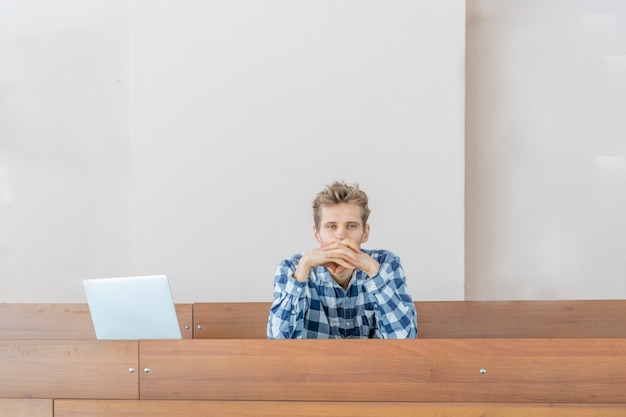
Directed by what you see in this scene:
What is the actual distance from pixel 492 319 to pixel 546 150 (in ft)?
3.57

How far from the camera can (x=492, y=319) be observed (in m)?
3.57

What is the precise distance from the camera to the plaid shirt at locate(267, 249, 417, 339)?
2713 mm

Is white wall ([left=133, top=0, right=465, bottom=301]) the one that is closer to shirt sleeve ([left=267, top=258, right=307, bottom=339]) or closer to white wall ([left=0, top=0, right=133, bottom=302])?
white wall ([left=0, top=0, right=133, bottom=302])

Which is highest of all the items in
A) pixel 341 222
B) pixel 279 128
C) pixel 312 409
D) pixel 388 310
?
pixel 279 128

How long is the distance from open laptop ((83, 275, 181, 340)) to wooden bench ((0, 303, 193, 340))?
1254mm

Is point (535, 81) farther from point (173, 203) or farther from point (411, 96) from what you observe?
point (173, 203)

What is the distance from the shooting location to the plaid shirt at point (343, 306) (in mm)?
2713

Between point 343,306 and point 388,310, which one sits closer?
point 388,310

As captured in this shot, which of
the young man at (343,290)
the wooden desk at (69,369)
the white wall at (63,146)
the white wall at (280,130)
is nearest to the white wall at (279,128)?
the white wall at (280,130)

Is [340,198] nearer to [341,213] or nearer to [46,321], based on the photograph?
[341,213]

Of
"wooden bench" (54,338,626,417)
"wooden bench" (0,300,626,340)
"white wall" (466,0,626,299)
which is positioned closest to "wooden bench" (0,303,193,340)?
"wooden bench" (0,300,626,340)

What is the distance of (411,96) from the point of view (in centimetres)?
406

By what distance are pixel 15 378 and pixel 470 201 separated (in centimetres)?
254

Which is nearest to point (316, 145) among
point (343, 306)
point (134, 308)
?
point (343, 306)
